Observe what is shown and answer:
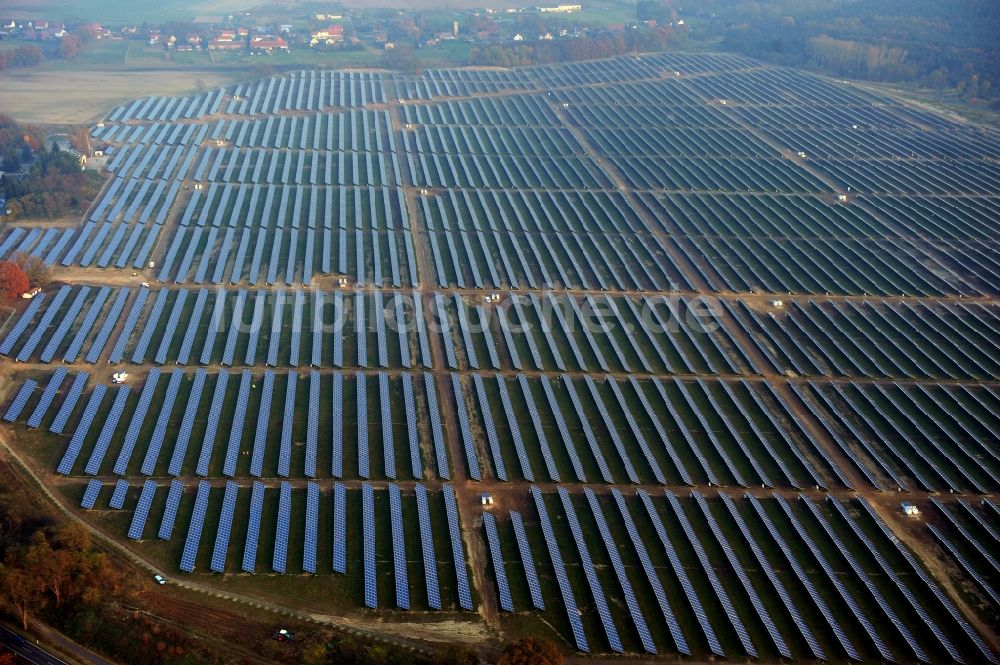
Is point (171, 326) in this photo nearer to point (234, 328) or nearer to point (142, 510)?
point (234, 328)

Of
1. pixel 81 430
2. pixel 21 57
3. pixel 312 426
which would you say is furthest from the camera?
pixel 21 57

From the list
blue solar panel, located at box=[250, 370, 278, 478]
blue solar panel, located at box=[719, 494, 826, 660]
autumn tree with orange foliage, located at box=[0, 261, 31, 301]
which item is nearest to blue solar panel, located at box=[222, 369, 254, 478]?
blue solar panel, located at box=[250, 370, 278, 478]

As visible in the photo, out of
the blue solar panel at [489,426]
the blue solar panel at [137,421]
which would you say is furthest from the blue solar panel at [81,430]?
the blue solar panel at [489,426]

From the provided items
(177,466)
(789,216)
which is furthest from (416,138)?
(177,466)

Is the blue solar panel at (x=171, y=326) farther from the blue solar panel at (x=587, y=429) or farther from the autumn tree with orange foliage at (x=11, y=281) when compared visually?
the blue solar panel at (x=587, y=429)

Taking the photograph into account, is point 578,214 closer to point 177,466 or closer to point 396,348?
point 396,348

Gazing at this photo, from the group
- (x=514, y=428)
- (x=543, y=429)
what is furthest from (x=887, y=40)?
(x=514, y=428)
